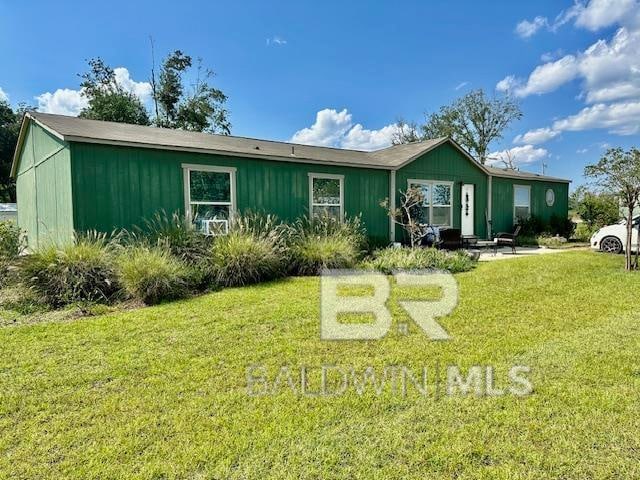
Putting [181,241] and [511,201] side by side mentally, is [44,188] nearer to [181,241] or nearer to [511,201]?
[181,241]

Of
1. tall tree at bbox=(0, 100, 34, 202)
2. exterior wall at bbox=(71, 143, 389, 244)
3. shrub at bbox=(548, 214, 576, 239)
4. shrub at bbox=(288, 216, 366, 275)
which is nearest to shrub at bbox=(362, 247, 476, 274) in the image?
shrub at bbox=(288, 216, 366, 275)

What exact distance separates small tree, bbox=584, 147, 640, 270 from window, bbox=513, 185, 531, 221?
25.7 ft

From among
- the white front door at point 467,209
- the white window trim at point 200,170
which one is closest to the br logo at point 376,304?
the white window trim at point 200,170

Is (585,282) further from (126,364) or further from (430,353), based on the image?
(126,364)

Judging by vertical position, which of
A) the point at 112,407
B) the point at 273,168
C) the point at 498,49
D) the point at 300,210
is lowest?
the point at 112,407

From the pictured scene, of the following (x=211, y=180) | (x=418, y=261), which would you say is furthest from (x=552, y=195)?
(x=211, y=180)

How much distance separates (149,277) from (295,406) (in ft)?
13.7

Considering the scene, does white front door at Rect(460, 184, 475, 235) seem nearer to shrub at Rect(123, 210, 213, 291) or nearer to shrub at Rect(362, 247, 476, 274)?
shrub at Rect(362, 247, 476, 274)

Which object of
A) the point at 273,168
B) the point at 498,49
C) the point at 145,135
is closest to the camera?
the point at 145,135

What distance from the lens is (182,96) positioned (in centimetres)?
2809

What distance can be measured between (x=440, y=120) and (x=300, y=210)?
30.8 metres

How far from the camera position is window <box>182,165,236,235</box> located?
9.22m

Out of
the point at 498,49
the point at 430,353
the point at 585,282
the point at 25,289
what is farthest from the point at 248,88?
the point at 430,353

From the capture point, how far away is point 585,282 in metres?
7.20
